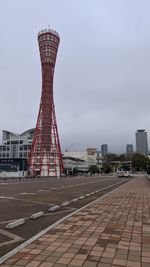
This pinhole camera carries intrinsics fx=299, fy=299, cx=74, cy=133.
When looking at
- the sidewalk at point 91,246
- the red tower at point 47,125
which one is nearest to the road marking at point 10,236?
the sidewalk at point 91,246

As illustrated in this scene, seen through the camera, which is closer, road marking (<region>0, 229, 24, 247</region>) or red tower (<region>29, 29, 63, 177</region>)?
road marking (<region>0, 229, 24, 247</region>)

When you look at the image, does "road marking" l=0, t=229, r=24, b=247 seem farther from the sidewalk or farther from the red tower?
the red tower

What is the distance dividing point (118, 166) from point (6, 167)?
252ft

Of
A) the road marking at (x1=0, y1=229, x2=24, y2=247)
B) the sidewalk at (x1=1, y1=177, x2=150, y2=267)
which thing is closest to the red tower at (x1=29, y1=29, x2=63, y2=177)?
the sidewalk at (x1=1, y1=177, x2=150, y2=267)

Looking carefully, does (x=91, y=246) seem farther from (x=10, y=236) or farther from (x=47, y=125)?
(x=47, y=125)

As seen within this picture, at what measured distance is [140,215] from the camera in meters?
9.93

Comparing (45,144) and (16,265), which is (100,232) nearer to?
(16,265)

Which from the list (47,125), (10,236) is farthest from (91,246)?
(47,125)

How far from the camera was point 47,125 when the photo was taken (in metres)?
82.9

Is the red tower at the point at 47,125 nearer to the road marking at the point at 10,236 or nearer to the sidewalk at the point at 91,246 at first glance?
the sidewalk at the point at 91,246

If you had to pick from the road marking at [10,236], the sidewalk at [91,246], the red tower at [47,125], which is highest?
the red tower at [47,125]

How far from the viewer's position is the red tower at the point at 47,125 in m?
77.9

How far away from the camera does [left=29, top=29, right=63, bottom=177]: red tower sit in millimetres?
77875

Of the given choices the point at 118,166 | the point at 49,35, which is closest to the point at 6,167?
the point at 49,35
